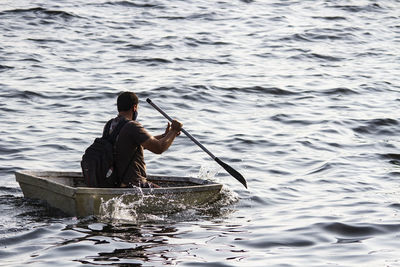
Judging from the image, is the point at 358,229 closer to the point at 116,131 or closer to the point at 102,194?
the point at 102,194

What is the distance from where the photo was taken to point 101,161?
34.9ft

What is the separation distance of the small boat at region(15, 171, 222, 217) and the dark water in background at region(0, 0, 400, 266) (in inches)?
5.9

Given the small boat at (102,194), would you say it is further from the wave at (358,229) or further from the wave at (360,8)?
the wave at (360,8)

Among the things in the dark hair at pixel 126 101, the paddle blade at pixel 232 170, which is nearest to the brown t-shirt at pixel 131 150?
the dark hair at pixel 126 101

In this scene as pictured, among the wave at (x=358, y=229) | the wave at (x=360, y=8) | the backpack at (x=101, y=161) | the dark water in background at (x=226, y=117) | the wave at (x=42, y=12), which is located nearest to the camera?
the dark water in background at (x=226, y=117)

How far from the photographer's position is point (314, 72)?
2227 cm

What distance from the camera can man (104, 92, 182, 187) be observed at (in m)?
10.7

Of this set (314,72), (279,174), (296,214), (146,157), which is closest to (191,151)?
(146,157)

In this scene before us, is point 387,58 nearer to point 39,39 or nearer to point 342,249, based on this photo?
point 39,39

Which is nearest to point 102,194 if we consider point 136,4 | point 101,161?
point 101,161

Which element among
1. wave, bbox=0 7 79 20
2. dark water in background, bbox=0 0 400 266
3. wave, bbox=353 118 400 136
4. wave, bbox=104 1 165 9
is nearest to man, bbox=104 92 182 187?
dark water in background, bbox=0 0 400 266

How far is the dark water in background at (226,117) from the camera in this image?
380 inches

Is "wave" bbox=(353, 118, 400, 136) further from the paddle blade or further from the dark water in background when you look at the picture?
the paddle blade

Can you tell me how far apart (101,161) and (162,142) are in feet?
2.83
